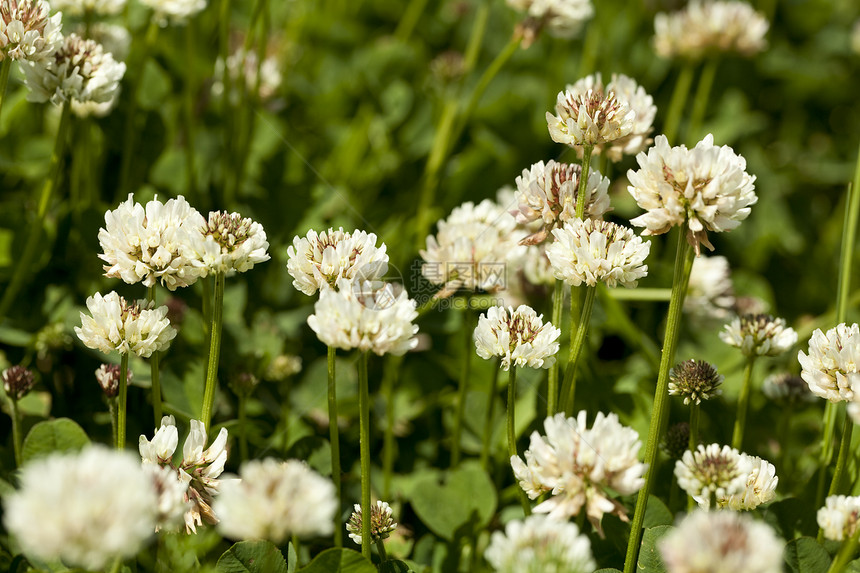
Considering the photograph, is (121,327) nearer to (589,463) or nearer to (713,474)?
(589,463)

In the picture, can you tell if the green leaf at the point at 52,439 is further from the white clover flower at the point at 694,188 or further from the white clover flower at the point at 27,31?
the white clover flower at the point at 694,188

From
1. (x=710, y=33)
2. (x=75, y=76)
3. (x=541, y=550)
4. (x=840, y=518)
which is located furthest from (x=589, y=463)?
(x=710, y=33)

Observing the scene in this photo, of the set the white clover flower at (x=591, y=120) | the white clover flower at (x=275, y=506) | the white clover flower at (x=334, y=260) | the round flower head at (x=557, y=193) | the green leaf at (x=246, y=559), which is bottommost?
the green leaf at (x=246, y=559)

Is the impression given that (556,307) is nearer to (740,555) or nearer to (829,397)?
(829,397)

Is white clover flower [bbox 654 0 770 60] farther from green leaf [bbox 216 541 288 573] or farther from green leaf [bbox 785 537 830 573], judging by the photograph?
green leaf [bbox 216 541 288 573]

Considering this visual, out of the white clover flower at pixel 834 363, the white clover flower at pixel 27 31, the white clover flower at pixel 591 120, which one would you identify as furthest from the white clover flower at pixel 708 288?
the white clover flower at pixel 27 31

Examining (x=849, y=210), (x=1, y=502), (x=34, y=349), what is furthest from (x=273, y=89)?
(x=849, y=210)
